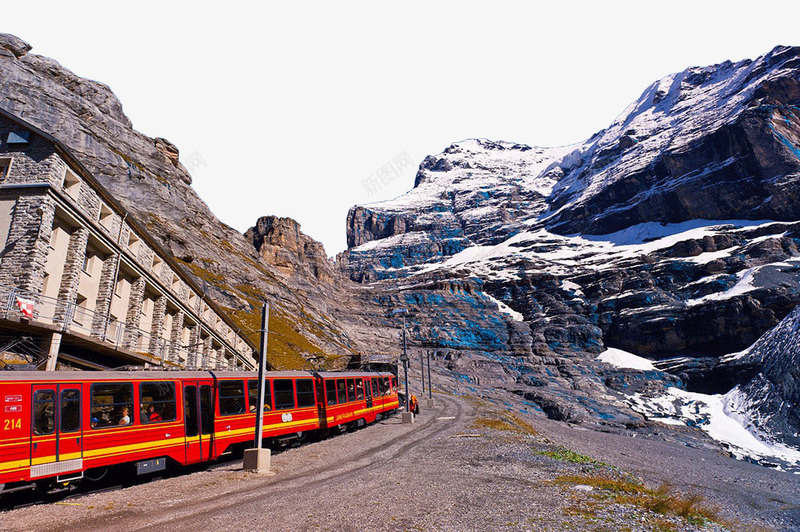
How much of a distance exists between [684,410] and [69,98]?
156 meters

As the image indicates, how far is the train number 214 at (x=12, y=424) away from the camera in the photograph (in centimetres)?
1130

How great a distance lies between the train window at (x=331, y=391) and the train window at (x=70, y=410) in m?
14.1

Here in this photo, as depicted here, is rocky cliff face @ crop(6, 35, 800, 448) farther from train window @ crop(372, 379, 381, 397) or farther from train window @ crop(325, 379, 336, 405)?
train window @ crop(325, 379, 336, 405)

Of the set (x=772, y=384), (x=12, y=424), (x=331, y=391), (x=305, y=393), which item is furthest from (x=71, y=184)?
(x=772, y=384)

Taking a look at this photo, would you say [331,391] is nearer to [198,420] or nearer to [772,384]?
[198,420]

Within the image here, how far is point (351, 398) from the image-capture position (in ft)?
96.0

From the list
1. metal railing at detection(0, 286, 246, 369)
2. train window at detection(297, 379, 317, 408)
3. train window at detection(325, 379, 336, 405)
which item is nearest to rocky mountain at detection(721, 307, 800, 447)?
train window at detection(325, 379, 336, 405)

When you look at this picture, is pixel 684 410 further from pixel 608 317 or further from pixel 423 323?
pixel 423 323

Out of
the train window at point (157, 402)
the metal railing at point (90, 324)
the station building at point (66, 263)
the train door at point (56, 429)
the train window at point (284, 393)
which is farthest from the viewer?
the train window at point (284, 393)

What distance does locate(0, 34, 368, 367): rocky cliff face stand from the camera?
292 ft

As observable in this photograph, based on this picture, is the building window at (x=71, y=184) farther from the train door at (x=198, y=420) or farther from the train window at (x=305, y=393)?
the train window at (x=305, y=393)

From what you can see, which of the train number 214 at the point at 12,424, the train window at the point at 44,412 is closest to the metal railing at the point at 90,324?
the train window at the point at 44,412

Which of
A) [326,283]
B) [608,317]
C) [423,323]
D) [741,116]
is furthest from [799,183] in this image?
[326,283]

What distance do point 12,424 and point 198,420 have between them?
601cm
